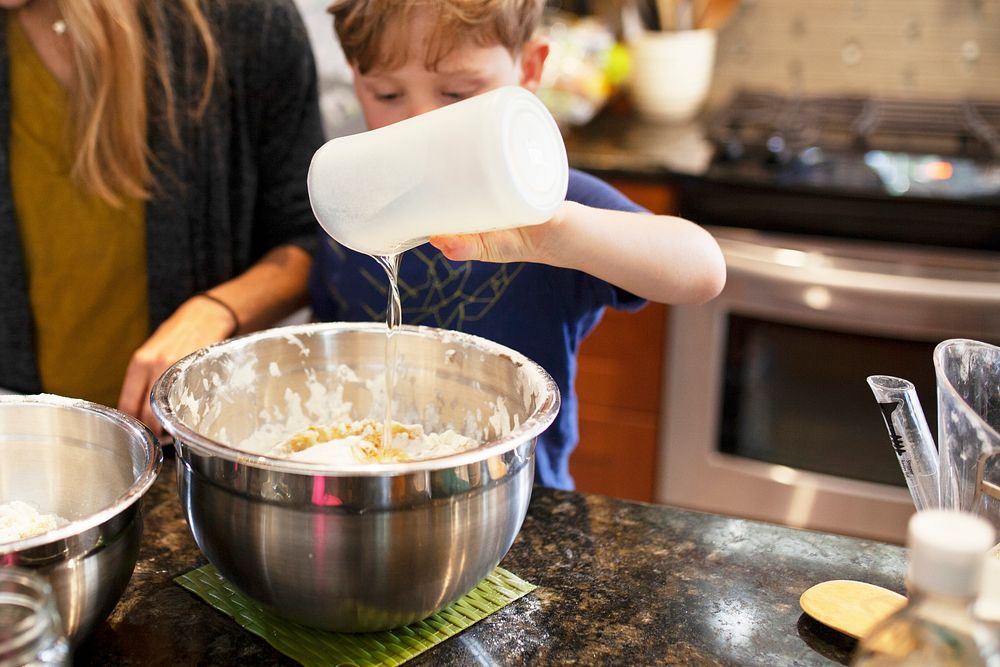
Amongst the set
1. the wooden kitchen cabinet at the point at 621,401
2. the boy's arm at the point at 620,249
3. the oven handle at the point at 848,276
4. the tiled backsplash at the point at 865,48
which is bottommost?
the wooden kitchen cabinet at the point at 621,401

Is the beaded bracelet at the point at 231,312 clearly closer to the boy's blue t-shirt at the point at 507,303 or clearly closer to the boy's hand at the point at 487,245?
the boy's blue t-shirt at the point at 507,303

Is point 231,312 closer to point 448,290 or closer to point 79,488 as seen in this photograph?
Answer: point 448,290

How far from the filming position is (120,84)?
1.28 m

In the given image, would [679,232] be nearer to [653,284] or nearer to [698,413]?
[653,284]

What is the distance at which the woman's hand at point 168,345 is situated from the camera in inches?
43.3

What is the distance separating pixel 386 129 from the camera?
0.72 metres

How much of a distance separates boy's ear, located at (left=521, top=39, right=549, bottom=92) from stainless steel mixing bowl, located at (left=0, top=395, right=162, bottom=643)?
657 mm

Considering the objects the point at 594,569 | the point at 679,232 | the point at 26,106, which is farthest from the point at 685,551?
the point at 26,106

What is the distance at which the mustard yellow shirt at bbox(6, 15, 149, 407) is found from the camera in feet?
4.38

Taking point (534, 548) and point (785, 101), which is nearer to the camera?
point (534, 548)

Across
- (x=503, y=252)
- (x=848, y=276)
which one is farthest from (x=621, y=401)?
(x=503, y=252)

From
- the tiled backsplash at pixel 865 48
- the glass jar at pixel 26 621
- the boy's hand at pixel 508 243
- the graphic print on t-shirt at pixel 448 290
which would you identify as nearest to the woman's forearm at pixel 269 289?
the graphic print on t-shirt at pixel 448 290

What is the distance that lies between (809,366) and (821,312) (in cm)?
13

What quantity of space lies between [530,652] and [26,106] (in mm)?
1056
